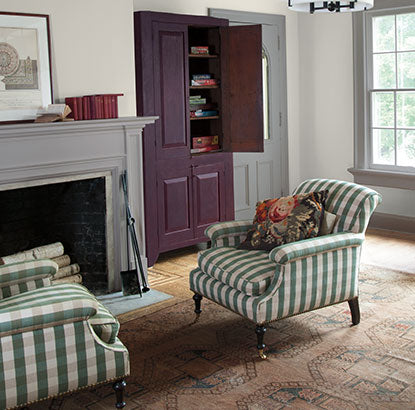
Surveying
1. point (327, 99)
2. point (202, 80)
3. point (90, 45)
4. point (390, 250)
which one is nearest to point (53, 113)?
point (90, 45)

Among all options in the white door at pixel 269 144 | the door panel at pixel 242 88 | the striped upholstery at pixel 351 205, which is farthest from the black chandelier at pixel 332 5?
the white door at pixel 269 144

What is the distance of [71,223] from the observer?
495cm

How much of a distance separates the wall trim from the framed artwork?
12.2 ft

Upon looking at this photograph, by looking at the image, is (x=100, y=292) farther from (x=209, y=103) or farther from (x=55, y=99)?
(x=209, y=103)

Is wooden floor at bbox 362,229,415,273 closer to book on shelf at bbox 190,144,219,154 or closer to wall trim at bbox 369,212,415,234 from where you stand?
wall trim at bbox 369,212,415,234

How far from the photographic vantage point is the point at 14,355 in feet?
9.25

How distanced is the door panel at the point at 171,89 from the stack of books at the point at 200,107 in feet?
0.83

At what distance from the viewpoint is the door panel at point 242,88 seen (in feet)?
19.6

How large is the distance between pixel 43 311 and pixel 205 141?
11.8 feet

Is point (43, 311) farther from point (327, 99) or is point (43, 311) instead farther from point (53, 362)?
point (327, 99)

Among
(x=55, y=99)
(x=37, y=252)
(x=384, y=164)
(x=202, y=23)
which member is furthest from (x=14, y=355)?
(x=384, y=164)

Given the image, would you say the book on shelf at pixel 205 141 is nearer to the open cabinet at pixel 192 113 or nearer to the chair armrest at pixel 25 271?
the open cabinet at pixel 192 113

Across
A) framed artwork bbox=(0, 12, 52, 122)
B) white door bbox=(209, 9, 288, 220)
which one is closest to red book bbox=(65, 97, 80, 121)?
framed artwork bbox=(0, 12, 52, 122)

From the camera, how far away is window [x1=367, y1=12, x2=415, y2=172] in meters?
6.29
